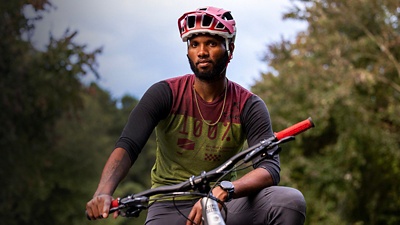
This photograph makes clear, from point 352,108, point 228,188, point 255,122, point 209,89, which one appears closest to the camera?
point 228,188

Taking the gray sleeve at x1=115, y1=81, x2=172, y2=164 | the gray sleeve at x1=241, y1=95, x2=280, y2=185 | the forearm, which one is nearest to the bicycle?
the forearm

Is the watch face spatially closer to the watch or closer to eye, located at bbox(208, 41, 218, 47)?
the watch

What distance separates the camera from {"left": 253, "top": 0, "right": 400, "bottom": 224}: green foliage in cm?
2328

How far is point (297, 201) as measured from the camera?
4.52 m

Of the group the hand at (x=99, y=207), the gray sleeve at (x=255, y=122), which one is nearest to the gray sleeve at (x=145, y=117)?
the gray sleeve at (x=255, y=122)

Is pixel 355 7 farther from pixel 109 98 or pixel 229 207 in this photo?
pixel 109 98

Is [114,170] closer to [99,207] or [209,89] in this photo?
[99,207]

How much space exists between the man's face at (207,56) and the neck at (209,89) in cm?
16

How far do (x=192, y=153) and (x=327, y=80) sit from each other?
763 inches

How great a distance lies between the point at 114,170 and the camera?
4723mm

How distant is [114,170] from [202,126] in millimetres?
751

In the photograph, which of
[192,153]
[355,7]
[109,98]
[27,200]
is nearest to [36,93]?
[27,200]

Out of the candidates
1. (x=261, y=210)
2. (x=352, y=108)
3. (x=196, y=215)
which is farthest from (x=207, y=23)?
(x=352, y=108)

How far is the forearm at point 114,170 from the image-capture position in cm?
461
